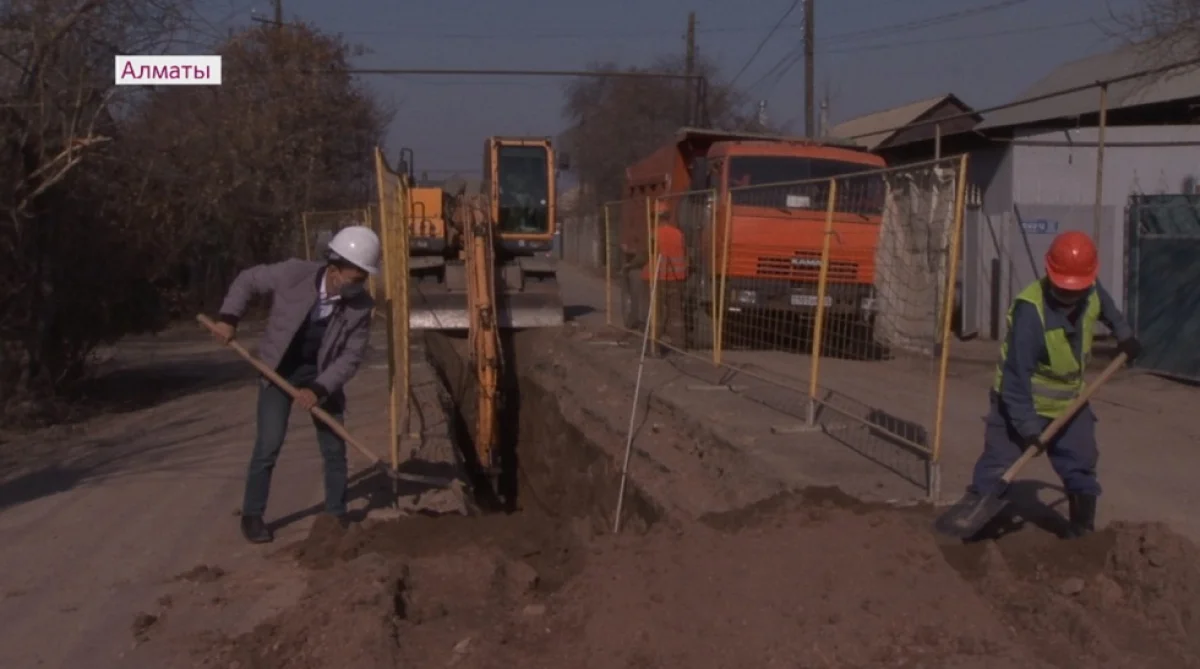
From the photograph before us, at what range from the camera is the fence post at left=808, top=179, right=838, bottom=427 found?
9117mm

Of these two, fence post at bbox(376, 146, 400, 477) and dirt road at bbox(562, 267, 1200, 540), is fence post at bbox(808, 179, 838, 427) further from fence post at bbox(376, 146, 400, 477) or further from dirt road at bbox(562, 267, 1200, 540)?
fence post at bbox(376, 146, 400, 477)

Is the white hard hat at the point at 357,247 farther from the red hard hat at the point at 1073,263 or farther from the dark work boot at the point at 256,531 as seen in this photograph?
the red hard hat at the point at 1073,263

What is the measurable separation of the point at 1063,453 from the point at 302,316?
4021 mm

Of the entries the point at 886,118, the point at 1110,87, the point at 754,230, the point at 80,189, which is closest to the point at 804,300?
the point at 754,230

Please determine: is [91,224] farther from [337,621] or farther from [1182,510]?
[1182,510]

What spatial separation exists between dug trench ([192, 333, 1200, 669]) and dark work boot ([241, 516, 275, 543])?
570 millimetres

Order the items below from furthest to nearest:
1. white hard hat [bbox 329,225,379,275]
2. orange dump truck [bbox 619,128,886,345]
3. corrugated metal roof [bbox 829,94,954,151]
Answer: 1. corrugated metal roof [bbox 829,94,954,151]
2. orange dump truck [bbox 619,128,886,345]
3. white hard hat [bbox 329,225,379,275]

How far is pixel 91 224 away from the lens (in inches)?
546

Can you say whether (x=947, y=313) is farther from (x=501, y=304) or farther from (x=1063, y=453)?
(x=501, y=304)

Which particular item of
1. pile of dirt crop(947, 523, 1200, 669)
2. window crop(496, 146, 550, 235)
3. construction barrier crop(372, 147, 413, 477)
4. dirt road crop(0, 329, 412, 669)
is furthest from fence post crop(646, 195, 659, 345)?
window crop(496, 146, 550, 235)

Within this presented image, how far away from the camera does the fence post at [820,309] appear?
9117mm

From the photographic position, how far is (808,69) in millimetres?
31500

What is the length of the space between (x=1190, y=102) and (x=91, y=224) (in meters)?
15.0

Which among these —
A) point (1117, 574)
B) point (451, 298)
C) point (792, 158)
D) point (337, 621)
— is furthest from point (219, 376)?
point (1117, 574)
